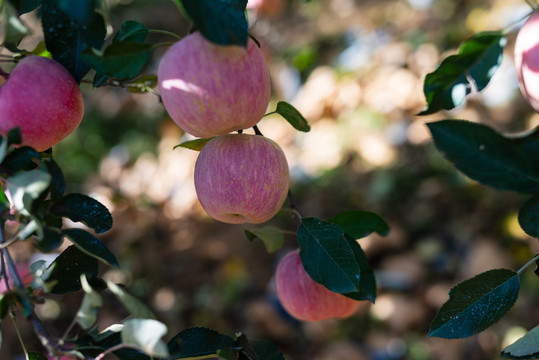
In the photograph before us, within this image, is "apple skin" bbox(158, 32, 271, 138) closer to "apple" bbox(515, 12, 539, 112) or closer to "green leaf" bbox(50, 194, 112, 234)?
"green leaf" bbox(50, 194, 112, 234)

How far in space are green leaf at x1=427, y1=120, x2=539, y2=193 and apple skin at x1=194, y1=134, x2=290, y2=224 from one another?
0.17 m

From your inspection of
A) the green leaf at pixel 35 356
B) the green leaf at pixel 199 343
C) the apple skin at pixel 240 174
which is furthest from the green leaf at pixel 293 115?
the green leaf at pixel 35 356

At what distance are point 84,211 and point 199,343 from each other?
0.17 metres

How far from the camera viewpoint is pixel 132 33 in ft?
1.55

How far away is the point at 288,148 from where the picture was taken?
2.59 metres

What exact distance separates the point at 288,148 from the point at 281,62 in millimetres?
628

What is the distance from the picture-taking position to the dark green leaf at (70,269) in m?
0.49

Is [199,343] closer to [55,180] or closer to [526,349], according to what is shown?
[55,180]

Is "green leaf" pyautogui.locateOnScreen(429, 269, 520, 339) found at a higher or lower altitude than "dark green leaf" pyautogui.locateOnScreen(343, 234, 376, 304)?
higher

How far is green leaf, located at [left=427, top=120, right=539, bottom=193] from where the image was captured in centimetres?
50

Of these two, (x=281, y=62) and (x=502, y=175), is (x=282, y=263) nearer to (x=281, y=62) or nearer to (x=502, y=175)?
(x=502, y=175)

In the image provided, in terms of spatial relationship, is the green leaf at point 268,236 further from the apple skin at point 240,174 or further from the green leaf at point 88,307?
the green leaf at point 88,307

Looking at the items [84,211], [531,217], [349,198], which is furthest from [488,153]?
[349,198]

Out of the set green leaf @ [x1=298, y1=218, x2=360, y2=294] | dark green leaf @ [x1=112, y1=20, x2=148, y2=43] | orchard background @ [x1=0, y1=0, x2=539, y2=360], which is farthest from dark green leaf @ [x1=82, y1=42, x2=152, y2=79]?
orchard background @ [x1=0, y1=0, x2=539, y2=360]
